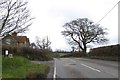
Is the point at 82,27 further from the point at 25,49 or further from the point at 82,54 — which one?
the point at 25,49

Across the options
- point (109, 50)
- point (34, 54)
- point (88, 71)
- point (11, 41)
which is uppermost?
point (11, 41)

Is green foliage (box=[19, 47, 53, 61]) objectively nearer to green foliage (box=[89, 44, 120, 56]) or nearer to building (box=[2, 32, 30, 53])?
building (box=[2, 32, 30, 53])

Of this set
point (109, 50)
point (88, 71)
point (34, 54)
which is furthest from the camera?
point (34, 54)

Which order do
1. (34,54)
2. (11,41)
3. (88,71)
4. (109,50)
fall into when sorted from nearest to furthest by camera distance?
1. (88,71)
2. (109,50)
3. (11,41)
4. (34,54)

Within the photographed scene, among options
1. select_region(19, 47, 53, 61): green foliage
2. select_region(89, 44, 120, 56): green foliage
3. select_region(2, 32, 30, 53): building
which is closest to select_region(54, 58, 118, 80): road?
select_region(2, 32, 30, 53): building

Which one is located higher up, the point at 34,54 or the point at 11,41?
the point at 11,41

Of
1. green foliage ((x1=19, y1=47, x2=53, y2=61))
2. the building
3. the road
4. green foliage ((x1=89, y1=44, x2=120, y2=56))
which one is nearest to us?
the road

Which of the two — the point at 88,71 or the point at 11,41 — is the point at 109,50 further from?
the point at 88,71

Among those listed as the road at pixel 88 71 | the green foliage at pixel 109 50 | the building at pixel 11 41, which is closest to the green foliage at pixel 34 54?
the building at pixel 11 41

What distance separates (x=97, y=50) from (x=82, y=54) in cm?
2792

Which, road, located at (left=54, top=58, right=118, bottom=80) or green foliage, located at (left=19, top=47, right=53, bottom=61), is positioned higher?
green foliage, located at (left=19, top=47, right=53, bottom=61)

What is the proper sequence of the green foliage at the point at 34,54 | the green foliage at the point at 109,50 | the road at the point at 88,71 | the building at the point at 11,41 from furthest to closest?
the green foliage at the point at 34,54 < the green foliage at the point at 109,50 < the building at the point at 11,41 < the road at the point at 88,71

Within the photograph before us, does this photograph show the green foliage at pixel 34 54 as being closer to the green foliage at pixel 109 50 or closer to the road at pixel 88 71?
the green foliage at pixel 109 50

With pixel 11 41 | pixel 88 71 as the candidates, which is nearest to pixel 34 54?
pixel 11 41
